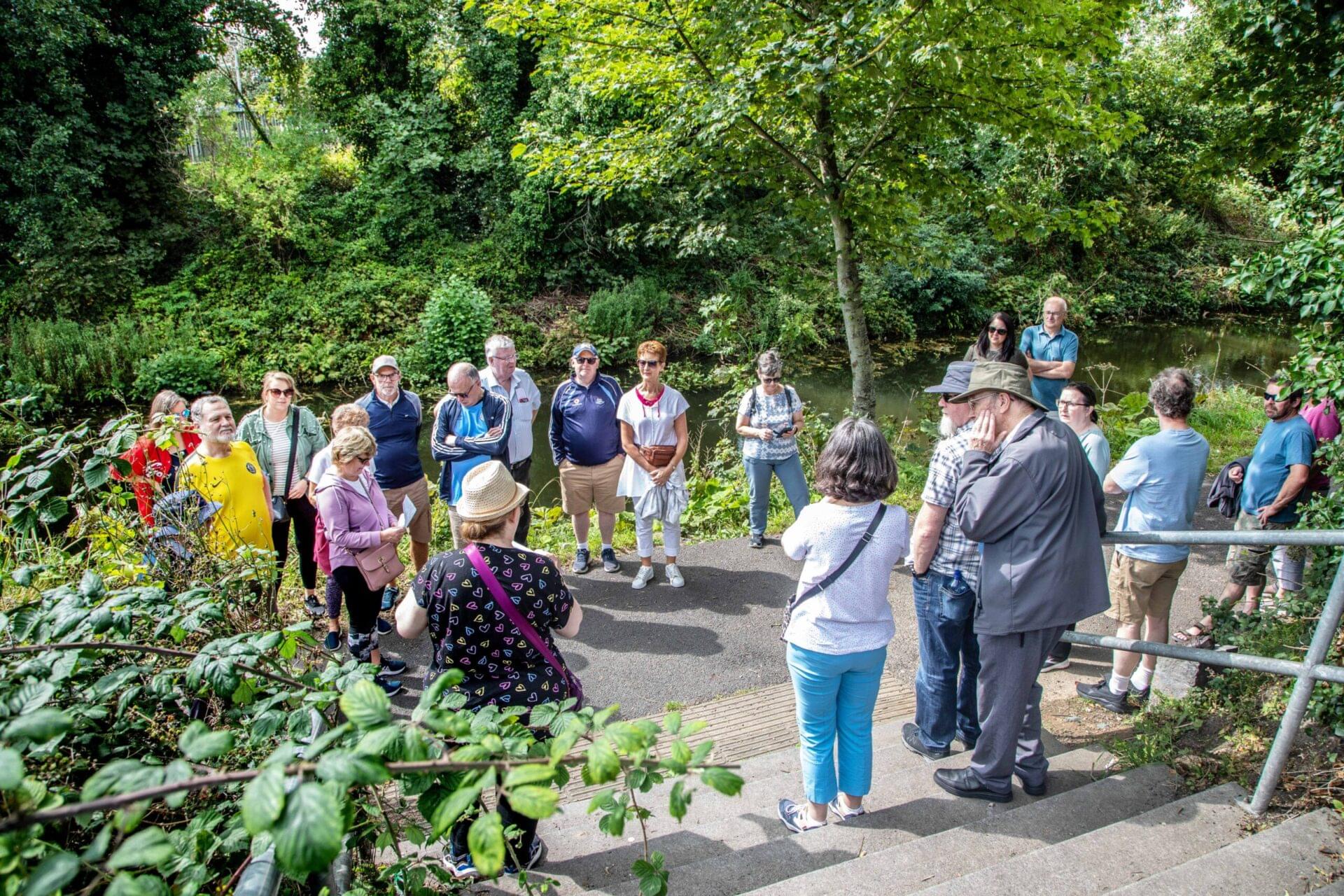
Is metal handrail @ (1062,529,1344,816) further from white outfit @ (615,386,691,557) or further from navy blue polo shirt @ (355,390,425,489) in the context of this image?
navy blue polo shirt @ (355,390,425,489)

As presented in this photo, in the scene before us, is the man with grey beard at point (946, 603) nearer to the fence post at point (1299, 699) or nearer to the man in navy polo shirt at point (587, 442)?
the fence post at point (1299, 699)

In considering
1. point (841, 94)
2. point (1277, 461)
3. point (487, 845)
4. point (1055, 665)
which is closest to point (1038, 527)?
point (1055, 665)

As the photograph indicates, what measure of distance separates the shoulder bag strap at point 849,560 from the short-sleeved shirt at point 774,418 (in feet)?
10.7

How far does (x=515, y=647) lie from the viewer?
305 centimetres

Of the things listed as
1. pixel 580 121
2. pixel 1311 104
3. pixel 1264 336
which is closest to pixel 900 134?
pixel 1311 104

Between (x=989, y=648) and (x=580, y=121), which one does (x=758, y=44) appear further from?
(x=580, y=121)

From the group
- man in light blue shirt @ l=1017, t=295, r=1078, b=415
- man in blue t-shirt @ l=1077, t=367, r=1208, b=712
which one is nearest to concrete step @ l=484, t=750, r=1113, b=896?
man in blue t-shirt @ l=1077, t=367, r=1208, b=712

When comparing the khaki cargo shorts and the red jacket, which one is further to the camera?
the khaki cargo shorts

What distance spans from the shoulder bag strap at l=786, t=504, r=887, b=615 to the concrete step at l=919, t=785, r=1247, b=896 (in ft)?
3.39

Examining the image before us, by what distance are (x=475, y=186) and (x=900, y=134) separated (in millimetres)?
15145

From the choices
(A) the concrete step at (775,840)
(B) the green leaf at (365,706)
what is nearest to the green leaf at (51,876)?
(B) the green leaf at (365,706)

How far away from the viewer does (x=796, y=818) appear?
331 centimetres

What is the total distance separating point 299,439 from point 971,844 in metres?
4.64

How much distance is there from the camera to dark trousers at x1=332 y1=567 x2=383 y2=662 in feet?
14.9
